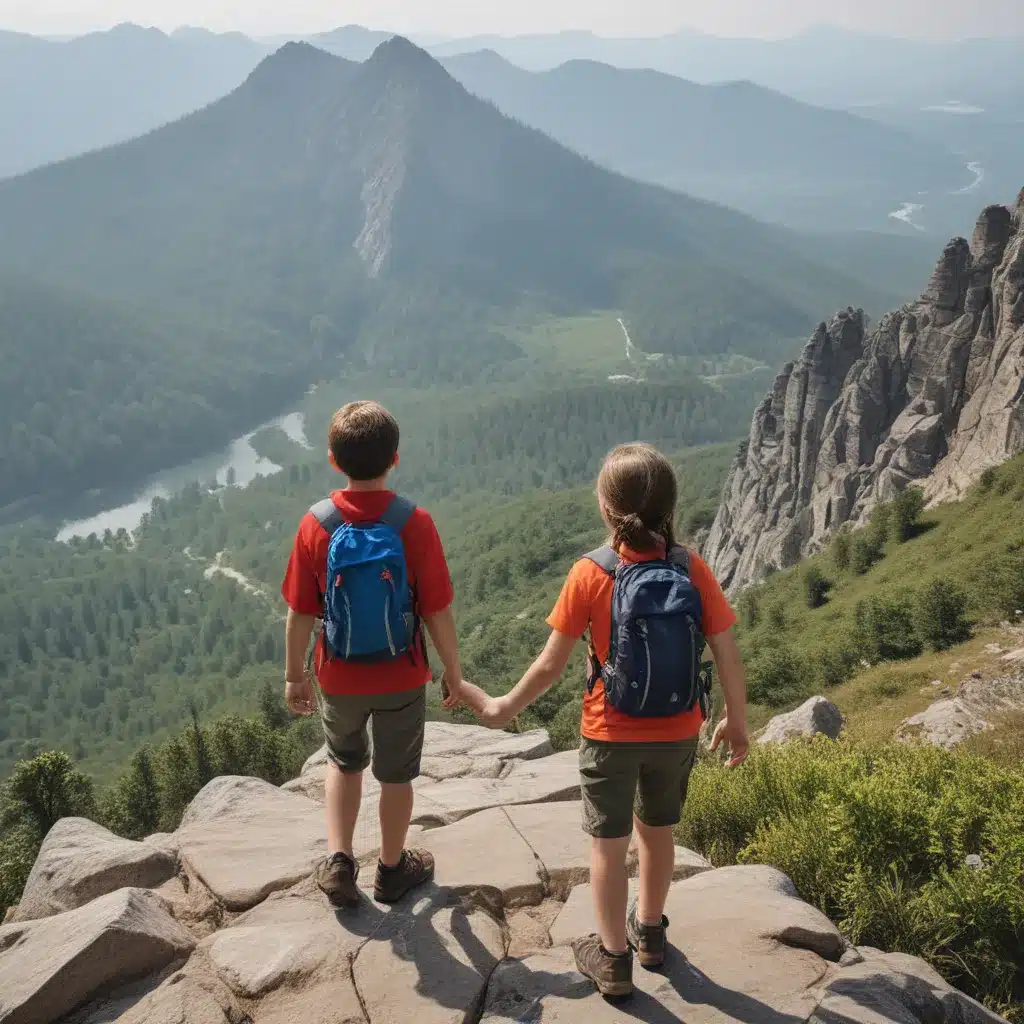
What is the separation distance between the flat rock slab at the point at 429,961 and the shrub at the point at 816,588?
165 ft

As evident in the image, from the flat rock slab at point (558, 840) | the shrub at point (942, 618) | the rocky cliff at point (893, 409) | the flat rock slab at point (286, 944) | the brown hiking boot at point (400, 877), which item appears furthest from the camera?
the rocky cliff at point (893, 409)

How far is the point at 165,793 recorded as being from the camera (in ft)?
174

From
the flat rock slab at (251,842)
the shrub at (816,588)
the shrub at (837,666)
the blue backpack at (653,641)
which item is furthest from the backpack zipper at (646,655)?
the shrub at (816,588)

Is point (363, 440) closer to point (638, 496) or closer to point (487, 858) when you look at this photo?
point (638, 496)

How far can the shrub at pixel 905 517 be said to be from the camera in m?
55.4

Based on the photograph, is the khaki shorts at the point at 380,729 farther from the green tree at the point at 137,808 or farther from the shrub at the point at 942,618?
the green tree at the point at 137,808

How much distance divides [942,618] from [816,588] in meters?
21.6

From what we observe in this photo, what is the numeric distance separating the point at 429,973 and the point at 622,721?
2922 mm

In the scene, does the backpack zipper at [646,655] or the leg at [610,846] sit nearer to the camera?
the backpack zipper at [646,655]

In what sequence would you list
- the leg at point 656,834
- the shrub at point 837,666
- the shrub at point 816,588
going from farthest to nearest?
the shrub at point 816,588, the shrub at point 837,666, the leg at point 656,834

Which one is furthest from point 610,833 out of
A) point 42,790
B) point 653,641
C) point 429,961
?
point 42,790

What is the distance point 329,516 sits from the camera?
26.3 feet

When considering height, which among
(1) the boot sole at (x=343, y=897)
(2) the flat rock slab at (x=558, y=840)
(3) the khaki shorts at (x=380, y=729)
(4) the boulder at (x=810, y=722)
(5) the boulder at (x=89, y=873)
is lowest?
(4) the boulder at (x=810, y=722)

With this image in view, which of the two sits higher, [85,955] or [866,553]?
[85,955]
